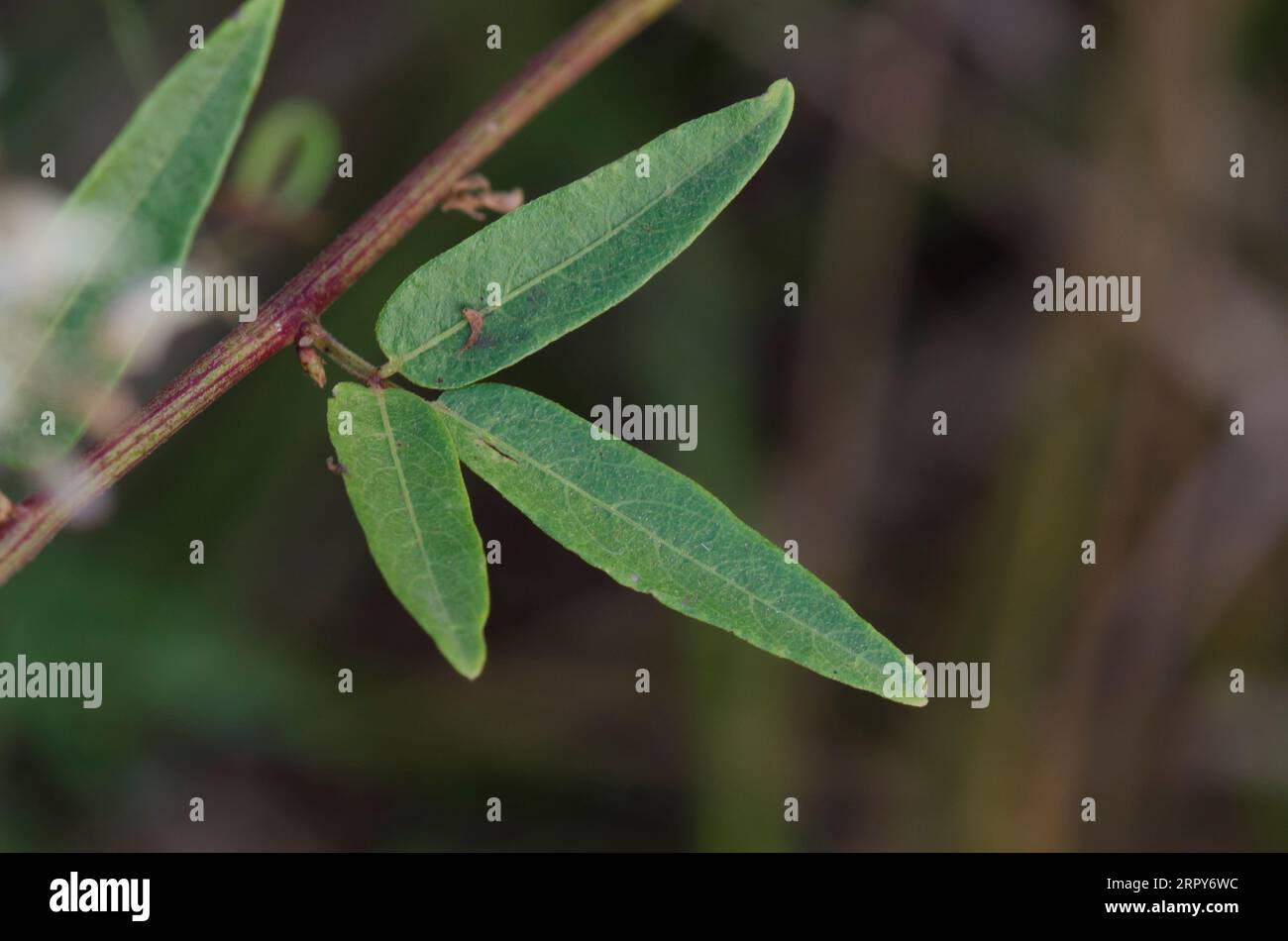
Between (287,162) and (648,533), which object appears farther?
(287,162)

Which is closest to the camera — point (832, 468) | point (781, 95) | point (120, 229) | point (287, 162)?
point (781, 95)

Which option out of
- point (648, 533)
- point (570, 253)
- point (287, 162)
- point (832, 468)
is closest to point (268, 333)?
point (570, 253)

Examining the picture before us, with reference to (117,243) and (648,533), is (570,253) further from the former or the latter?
(117,243)

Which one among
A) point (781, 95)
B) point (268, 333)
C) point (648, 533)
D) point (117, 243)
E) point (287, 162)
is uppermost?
point (287, 162)

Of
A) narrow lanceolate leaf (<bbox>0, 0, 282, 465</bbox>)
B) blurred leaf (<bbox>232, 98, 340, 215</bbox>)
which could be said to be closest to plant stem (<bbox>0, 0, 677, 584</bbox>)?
narrow lanceolate leaf (<bbox>0, 0, 282, 465</bbox>)

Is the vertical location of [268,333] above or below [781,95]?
below

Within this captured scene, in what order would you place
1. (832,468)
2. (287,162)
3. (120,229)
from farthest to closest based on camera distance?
(832,468)
(287,162)
(120,229)

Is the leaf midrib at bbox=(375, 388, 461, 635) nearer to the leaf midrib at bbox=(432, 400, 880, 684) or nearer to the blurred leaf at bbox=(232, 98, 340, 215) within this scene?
the leaf midrib at bbox=(432, 400, 880, 684)
